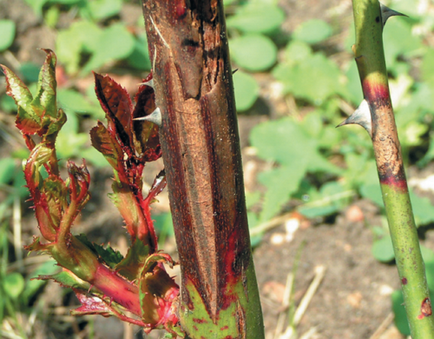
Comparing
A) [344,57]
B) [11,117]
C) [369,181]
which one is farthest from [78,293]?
[344,57]

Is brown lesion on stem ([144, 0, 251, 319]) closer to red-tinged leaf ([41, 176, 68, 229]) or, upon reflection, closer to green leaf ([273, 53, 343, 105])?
red-tinged leaf ([41, 176, 68, 229])

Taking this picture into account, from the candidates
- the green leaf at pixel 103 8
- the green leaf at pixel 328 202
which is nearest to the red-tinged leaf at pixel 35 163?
the green leaf at pixel 328 202

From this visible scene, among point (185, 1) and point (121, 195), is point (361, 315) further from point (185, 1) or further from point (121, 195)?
point (185, 1)

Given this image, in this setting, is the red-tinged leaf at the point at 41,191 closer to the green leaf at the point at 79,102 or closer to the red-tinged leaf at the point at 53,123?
the red-tinged leaf at the point at 53,123

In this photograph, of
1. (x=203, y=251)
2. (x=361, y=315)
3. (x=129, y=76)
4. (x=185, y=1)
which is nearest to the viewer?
(x=185, y=1)

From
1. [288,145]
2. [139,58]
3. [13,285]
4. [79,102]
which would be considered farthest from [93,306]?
[139,58]
